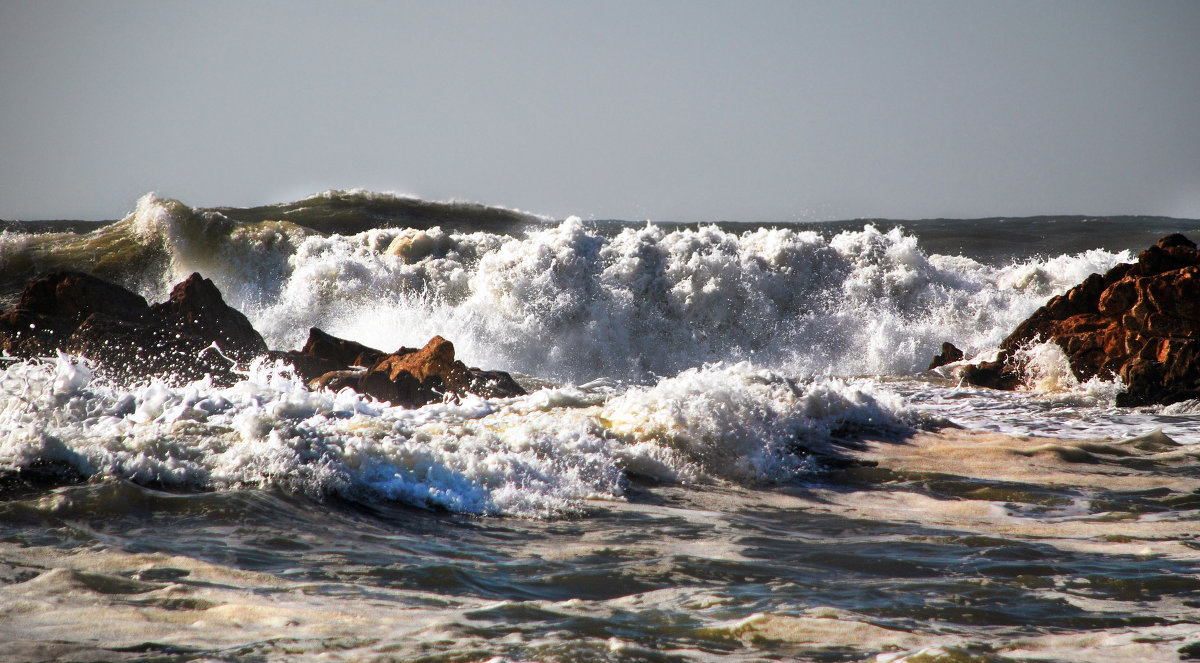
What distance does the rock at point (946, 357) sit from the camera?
14.0m

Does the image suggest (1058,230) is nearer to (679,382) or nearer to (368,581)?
(679,382)

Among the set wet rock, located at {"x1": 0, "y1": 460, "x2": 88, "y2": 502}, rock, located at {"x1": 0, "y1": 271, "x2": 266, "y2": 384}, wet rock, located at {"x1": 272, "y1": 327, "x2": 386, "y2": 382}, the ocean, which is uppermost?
rock, located at {"x1": 0, "y1": 271, "x2": 266, "y2": 384}

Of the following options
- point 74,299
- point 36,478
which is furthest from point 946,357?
point 36,478

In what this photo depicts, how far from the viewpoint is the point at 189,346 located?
380 inches

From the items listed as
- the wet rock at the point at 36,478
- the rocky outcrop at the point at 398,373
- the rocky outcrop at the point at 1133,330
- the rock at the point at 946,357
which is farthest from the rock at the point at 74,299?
the rock at the point at 946,357

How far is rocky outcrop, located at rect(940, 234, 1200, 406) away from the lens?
10.9 m

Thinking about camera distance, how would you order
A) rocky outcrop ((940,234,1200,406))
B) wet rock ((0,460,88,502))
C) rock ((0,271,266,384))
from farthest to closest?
1. rocky outcrop ((940,234,1200,406))
2. rock ((0,271,266,384))
3. wet rock ((0,460,88,502))

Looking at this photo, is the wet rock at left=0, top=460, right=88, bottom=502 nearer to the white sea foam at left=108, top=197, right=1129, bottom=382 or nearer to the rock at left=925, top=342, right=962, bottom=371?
the white sea foam at left=108, top=197, right=1129, bottom=382

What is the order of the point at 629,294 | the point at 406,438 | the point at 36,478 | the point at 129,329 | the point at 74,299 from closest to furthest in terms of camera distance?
the point at 36,478 → the point at 406,438 → the point at 129,329 → the point at 74,299 → the point at 629,294

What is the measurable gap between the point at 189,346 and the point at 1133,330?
430 inches

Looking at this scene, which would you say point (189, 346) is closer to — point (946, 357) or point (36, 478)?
point (36, 478)

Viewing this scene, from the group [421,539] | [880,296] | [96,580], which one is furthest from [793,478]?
[880,296]

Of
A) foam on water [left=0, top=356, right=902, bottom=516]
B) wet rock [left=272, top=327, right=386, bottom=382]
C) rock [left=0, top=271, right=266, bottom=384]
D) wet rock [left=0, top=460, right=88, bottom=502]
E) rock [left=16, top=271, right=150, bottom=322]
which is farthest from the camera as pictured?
rock [left=16, top=271, right=150, bottom=322]

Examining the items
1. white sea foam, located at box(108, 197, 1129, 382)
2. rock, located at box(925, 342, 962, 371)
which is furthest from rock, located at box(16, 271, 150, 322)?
rock, located at box(925, 342, 962, 371)
